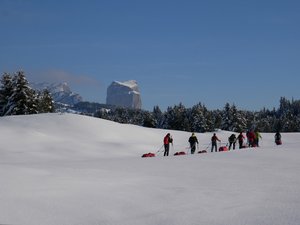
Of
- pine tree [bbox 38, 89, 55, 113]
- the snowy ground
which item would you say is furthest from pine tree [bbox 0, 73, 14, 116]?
the snowy ground

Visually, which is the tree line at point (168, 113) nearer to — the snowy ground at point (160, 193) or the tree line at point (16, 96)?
the tree line at point (16, 96)

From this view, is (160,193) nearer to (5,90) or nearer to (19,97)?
(19,97)

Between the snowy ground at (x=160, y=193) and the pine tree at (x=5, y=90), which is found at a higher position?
the pine tree at (x=5, y=90)

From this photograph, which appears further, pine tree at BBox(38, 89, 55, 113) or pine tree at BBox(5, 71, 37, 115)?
pine tree at BBox(38, 89, 55, 113)

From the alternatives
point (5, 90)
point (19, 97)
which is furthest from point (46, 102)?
point (19, 97)

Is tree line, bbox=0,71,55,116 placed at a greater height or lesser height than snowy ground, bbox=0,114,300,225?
greater

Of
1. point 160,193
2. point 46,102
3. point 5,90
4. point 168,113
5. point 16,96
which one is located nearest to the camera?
point 160,193

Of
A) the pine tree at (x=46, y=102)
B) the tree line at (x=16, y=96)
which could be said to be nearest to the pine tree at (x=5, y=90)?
the tree line at (x=16, y=96)

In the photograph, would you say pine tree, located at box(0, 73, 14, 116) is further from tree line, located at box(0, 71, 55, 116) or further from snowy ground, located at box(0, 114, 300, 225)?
snowy ground, located at box(0, 114, 300, 225)

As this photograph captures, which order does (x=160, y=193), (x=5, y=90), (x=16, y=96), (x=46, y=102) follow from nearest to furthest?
(x=160, y=193)
(x=16, y=96)
(x=5, y=90)
(x=46, y=102)

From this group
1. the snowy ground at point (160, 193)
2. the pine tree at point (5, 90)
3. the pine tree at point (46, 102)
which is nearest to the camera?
the snowy ground at point (160, 193)

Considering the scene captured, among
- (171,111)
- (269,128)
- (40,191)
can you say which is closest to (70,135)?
(40,191)

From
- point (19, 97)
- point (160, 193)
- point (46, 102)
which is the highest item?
point (46, 102)

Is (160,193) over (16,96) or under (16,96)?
under
